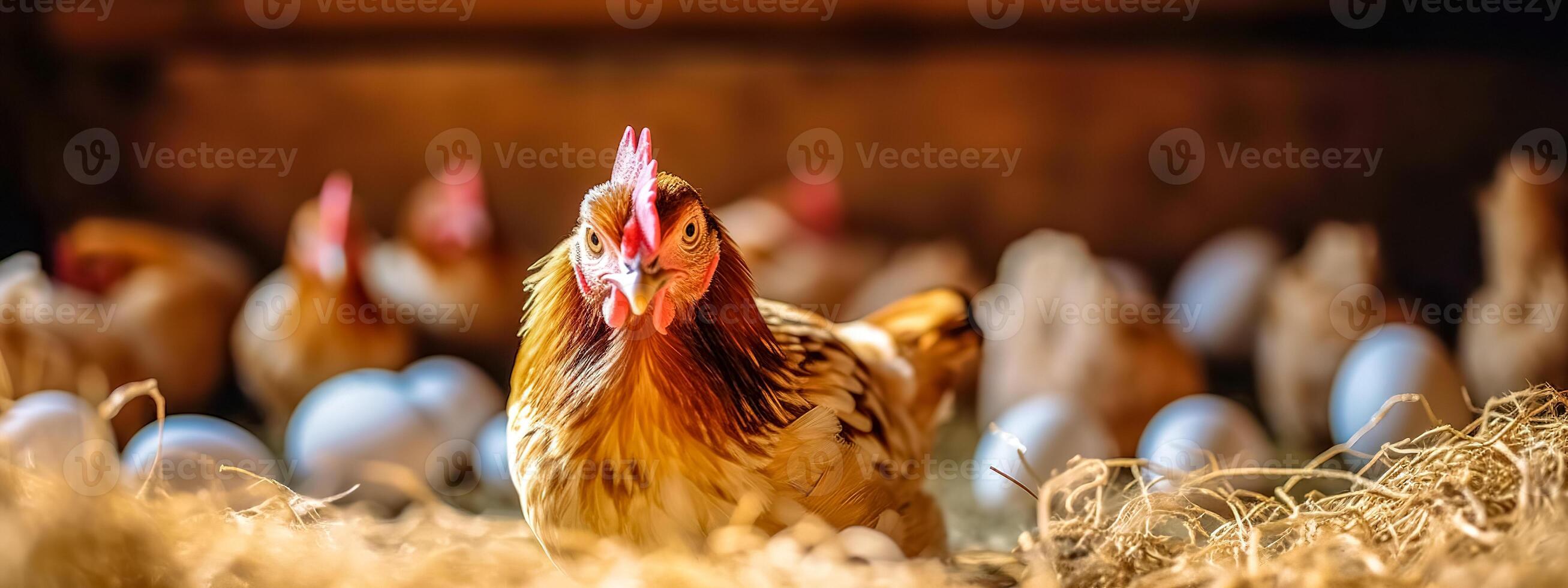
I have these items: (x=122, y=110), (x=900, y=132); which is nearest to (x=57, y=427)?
(x=122, y=110)

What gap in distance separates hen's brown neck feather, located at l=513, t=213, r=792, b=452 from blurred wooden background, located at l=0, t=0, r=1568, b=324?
1.14m

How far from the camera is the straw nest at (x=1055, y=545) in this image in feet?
2.26

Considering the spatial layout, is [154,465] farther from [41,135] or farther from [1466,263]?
[1466,263]

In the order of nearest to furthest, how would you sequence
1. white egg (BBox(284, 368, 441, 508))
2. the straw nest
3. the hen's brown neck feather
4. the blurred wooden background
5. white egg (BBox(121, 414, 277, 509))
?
the straw nest < the hen's brown neck feather < white egg (BBox(121, 414, 277, 509)) < white egg (BBox(284, 368, 441, 508)) < the blurred wooden background

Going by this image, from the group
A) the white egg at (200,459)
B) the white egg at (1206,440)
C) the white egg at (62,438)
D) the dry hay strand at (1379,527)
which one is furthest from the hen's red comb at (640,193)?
the white egg at (1206,440)

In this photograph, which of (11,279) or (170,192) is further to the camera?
(170,192)

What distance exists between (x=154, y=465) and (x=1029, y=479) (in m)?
1.04

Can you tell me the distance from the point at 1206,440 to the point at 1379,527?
15.8 inches

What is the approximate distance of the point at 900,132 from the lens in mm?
2176

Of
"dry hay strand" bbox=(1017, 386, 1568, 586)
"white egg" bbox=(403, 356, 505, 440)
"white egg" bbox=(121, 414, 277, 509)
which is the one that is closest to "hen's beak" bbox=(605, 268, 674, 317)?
"dry hay strand" bbox=(1017, 386, 1568, 586)

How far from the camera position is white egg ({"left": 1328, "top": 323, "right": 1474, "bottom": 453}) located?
51.4 inches

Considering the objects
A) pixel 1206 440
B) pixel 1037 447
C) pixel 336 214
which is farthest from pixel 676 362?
pixel 336 214

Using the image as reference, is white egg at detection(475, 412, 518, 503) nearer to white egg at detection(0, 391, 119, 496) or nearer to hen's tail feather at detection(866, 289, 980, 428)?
white egg at detection(0, 391, 119, 496)

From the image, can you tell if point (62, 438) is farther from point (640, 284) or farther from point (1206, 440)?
point (1206, 440)
